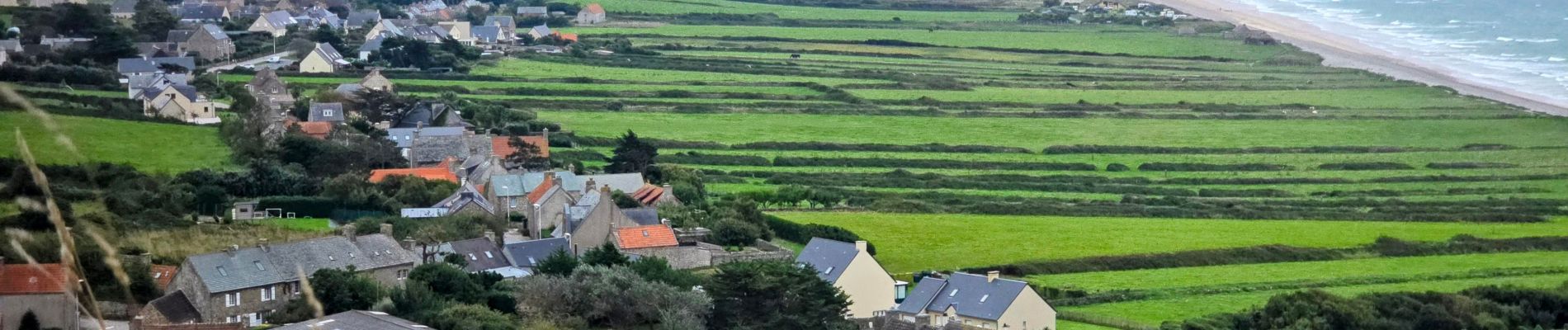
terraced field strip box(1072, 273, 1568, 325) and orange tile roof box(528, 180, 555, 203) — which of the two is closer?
terraced field strip box(1072, 273, 1568, 325)

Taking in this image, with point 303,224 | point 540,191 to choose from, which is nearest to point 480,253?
point 303,224

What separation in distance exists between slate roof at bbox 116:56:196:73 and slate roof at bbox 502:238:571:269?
35.1m

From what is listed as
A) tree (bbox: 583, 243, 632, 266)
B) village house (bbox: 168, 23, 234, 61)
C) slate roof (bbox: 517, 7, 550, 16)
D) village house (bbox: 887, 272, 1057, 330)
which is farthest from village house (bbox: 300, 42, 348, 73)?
village house (bbox: 887, 272, 1057, 330)

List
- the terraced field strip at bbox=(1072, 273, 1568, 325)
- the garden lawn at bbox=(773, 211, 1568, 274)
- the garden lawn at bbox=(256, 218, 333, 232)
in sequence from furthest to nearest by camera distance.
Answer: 1. the garden lawn at bbox=(773, 211, 1568, 274)
2. the garden lawn at bbox=(256, 218, 333, 232)
3. the terraced field strip at bbox=(1072, 273, 1568, 325)

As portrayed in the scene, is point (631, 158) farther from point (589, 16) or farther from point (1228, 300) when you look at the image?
point (589, 16)

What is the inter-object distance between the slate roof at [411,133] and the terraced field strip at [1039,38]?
186 ft

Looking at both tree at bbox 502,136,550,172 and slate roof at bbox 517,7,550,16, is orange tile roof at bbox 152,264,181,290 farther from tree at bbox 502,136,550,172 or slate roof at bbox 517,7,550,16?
slate roof at bbox 517,7,550,16

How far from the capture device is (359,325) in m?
27.1

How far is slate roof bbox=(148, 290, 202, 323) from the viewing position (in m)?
30.2

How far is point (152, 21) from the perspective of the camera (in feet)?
294

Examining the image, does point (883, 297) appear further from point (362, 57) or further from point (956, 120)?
point (362, 57)

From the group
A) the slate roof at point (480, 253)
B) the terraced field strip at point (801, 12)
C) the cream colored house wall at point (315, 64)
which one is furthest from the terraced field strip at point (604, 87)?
the terraced field strip at point (801, 12)

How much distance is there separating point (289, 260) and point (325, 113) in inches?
1141

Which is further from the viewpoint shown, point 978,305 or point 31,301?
point 978,305
